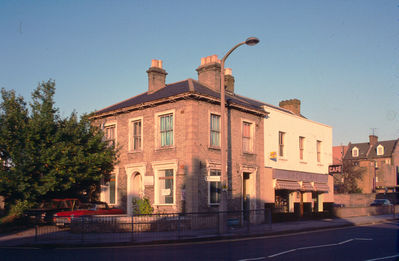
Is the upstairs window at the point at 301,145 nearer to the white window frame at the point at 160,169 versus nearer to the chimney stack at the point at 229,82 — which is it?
the chimney stack at the point at 229,82

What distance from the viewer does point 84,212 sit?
23.7m

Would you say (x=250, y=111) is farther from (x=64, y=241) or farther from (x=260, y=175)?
(x=64, y=241)

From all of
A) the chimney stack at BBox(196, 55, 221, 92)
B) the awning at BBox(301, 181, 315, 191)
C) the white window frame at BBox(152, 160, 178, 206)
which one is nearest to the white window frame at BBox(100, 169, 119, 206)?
the white window frame at BBox(152, 160, 178, 206)

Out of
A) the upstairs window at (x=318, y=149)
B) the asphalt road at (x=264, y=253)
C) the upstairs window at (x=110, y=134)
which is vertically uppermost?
the upstairs window at (x=110, y=134)

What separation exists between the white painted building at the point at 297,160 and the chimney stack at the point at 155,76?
755 centimetres

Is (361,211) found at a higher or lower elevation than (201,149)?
lower

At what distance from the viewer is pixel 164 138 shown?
25562 millimetres

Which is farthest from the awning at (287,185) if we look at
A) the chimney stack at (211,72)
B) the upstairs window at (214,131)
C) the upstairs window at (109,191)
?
the upstairs window at (109,191)

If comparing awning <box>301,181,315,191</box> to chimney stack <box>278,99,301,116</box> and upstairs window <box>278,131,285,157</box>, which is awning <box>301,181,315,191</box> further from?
chimney stack <box>278,99,301,116</box>

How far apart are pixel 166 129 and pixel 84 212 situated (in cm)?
665

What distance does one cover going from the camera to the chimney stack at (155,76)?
2912 cm

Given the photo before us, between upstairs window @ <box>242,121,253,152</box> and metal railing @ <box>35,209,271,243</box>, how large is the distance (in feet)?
23.5

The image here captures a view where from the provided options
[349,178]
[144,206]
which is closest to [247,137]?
[144,206]

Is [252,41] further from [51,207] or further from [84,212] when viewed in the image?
[51,207]
